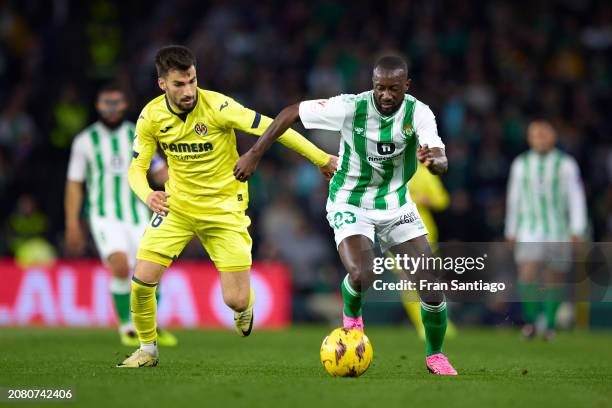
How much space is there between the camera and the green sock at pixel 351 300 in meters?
7.49

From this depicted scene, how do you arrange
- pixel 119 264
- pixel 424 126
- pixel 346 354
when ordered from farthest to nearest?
pixel 119 264 < pixel 424 126 < pixel 346 354

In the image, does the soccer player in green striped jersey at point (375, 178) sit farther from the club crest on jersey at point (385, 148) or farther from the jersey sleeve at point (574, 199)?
the jersey sleeve at point (574, 199)

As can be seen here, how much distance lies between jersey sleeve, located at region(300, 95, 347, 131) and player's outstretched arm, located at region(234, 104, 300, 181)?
0.06 metres

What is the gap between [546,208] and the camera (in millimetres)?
12250

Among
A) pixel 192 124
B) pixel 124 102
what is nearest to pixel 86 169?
pixel 124 102

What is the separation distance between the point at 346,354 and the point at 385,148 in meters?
1.43

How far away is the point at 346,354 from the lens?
6961 mm

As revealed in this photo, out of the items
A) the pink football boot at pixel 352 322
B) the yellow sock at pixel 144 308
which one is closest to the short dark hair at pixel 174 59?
the yellow sock at pixel 144 308

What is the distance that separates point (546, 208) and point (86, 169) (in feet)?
16.6

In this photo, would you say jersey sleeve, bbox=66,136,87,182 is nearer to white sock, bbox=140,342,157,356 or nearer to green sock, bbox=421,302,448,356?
white sock, bbox=140,342,157,356

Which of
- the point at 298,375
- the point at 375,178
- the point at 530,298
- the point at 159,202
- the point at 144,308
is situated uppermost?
the point at 375,178

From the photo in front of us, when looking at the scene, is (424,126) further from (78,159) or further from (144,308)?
(78,159)

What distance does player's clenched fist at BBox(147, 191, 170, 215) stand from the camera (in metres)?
A: 7.37

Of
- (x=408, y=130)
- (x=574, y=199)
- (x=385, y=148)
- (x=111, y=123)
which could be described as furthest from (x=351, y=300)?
(x=574, y=199)
